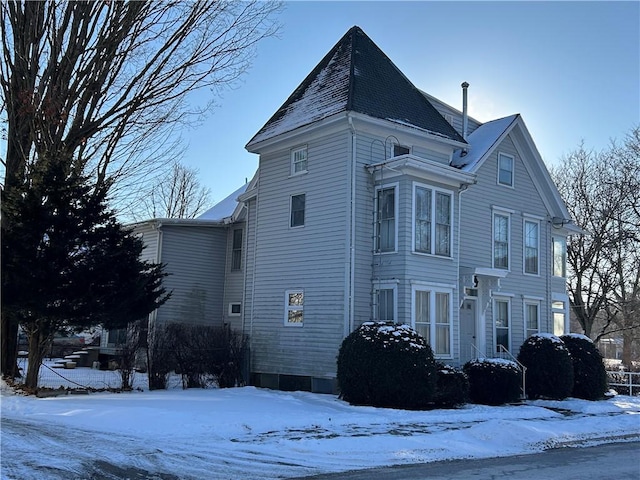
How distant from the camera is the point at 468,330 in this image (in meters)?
→ 20.4

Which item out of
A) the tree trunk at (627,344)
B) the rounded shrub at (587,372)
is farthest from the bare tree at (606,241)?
the rounded shrub at (587,372)

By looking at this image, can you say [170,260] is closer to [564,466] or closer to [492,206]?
[492,206]

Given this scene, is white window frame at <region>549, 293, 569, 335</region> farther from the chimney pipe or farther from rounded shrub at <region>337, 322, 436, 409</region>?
rounded shrub at <region>337, 322, 436, 409</region>

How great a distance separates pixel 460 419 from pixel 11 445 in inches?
349

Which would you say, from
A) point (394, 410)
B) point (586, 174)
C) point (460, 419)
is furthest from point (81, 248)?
point (586, 174)

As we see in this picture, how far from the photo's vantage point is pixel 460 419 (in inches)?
543

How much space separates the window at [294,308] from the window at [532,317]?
8.57 metres

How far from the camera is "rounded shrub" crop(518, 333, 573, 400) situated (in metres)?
18.4

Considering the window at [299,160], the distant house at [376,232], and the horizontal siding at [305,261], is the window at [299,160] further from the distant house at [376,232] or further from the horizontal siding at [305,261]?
the horizontal siding at [305,261]

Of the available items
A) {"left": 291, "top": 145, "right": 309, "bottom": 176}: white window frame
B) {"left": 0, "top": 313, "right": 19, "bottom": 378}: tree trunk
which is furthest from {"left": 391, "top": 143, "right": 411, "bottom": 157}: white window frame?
{"left": 0, "top": 313, "right": 19, "bottom": 378}: tree trunk

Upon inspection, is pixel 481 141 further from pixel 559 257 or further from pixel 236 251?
pixel 236 251

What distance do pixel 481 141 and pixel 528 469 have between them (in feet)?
48.3

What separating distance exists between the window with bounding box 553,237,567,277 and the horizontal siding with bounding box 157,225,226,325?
12.6m

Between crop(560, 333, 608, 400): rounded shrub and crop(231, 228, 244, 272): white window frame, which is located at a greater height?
crop(231, 228, 244, 272): white window frame
